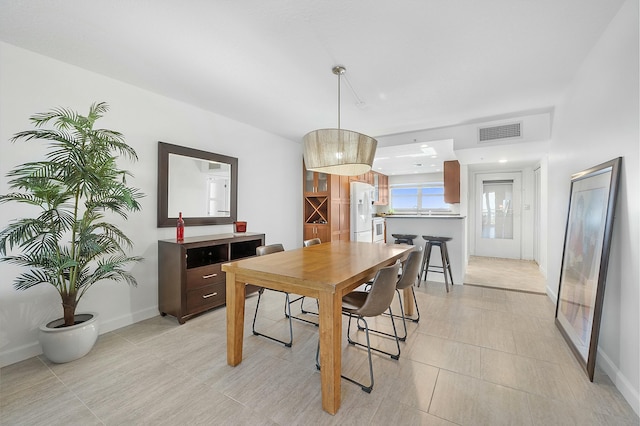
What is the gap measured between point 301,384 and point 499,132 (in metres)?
4.18

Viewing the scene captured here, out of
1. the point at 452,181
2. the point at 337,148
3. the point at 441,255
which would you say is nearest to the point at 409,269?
the point at 337,148

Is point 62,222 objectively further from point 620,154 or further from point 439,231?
point 439,231

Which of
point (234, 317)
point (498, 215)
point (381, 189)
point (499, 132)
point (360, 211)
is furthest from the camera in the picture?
point (381, 189)

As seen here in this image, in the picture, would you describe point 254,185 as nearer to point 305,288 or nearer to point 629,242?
point 305,288

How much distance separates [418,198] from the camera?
7.79m

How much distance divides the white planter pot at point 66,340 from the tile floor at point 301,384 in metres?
0.07

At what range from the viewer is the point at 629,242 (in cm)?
170

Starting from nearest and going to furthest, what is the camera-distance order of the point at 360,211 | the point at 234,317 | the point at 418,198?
the point at 234,317 → the point at 360,211 → the point at 418,198

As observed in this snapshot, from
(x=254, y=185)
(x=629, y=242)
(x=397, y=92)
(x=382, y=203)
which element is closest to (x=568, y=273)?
(x=629, y=242)

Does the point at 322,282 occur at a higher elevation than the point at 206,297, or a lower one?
higher

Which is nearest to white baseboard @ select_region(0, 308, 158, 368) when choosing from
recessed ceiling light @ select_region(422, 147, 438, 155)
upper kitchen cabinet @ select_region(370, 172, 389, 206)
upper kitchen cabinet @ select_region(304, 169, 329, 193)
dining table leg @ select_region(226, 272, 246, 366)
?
dining table leg @ select_region(226, 272, 246, 366)

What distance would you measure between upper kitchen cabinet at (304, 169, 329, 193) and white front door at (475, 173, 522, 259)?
4466 mm

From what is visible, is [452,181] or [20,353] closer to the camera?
[20,353]

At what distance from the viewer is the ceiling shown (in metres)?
1.80
